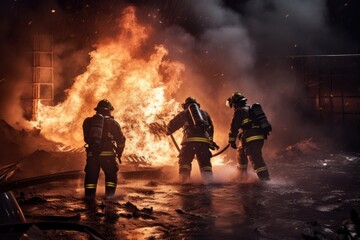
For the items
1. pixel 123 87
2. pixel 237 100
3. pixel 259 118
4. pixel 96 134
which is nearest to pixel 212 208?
pixel 96 134

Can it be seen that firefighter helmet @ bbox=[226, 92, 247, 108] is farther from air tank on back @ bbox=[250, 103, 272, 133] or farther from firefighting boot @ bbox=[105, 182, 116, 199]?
firefighting boot @ bbox=[105, 182, 116, 199]

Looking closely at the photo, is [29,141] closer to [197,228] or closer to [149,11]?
[149,11]

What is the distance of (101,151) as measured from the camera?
5602 mm

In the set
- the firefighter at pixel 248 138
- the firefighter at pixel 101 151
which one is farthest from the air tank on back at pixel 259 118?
the firefighter at pixel 101 151

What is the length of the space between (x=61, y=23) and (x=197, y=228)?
1203cm

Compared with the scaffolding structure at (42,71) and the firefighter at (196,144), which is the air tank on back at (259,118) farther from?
the scaffolding structure at (42,71)

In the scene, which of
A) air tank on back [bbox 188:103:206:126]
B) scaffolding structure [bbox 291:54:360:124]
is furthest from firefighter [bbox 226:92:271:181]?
scaffolding structure [bbox 291:54:360:124]

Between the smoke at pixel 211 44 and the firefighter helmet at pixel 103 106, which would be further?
the smoke at pixel 211 44

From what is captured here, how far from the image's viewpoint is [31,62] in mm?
12797

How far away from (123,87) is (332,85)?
29.5 feet

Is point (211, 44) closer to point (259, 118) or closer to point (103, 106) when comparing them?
point (259, 118)

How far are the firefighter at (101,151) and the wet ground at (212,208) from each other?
30 cm

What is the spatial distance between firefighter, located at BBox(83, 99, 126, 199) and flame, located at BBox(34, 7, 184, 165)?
4.97m

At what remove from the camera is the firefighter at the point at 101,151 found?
543 centimetres
